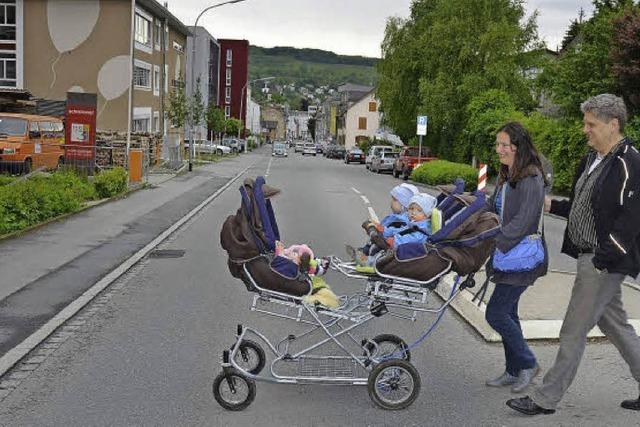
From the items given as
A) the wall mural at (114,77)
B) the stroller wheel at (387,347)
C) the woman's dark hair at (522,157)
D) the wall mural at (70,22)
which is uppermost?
the wall mural at (70,22)

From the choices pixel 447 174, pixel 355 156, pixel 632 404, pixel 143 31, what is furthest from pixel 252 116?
pixel 632 404

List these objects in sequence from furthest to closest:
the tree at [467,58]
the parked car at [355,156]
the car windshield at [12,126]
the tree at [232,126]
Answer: the tree at [232,126] < the parked car at [355,156] < the tree at [467,58] < the car windshield at [12,126]

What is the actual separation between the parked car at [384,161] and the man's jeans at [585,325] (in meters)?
40.5

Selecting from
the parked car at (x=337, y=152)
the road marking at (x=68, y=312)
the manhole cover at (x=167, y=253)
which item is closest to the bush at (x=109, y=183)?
the road marking at (x=68, y=312)

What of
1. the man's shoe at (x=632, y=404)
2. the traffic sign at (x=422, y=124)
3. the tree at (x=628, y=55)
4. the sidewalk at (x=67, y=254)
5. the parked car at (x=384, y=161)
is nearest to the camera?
the man's shoe at (x=632, y=404)

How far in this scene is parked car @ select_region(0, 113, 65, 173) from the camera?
2375 cm

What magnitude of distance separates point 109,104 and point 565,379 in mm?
40412

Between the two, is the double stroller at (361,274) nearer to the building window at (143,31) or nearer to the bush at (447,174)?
the bush at (447,174)

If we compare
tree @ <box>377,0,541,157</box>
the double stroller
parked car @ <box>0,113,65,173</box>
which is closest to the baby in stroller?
the double stroller

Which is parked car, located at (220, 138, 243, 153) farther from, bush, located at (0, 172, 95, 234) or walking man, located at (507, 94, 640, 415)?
walking man, located at (507, 94, 640, 415)

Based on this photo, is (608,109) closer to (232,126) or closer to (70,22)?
(70,22)

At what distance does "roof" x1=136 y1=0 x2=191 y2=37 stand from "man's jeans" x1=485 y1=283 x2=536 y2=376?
1617 inches

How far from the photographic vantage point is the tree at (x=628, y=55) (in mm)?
23625

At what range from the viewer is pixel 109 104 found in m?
42.3
